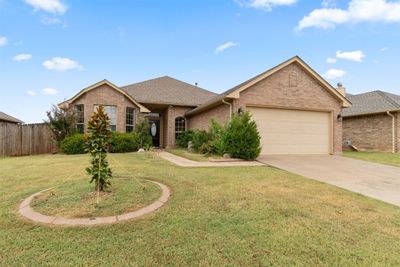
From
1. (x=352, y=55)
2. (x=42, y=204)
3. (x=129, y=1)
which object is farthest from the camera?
(x=352, y=55)

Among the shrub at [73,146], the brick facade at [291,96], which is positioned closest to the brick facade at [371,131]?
the brick facade at [291,96]

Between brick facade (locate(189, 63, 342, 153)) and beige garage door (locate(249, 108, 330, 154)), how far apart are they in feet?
1.31

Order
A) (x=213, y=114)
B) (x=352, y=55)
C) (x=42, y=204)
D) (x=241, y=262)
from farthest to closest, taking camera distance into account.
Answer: (x=352, y=55) → (x=213, y=114) → (x=42, y=204) → (x=241, y=262)

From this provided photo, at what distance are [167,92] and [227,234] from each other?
1782 cm

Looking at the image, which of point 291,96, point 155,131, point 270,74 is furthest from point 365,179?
point 155,131

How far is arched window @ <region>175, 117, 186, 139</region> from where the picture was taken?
19219 mm

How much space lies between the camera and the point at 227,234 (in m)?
3.29

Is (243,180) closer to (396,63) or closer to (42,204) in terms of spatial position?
(42,204)

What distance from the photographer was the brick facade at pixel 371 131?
52.9 ft

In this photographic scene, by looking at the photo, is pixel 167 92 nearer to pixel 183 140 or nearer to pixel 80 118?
pixel 183 140

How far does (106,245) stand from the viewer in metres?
2.96

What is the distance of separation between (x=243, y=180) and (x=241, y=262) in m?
3.97

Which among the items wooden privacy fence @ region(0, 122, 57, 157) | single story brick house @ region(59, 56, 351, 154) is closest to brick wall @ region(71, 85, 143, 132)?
single story brick house @ region(59, 56, 351, 154)

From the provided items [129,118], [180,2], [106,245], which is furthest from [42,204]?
[129,118]
